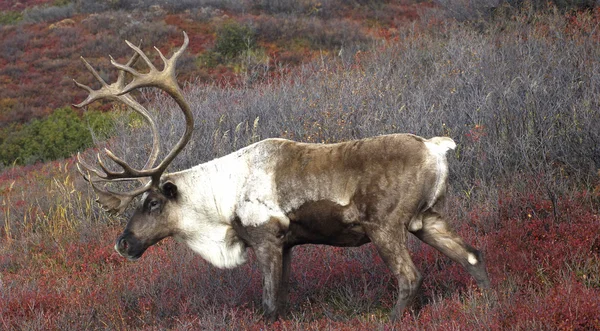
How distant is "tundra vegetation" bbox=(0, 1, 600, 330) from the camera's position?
4.17m

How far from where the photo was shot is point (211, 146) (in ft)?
25.2

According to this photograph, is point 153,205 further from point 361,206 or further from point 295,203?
point 361,206

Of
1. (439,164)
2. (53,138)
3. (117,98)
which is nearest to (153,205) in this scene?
(117,98)

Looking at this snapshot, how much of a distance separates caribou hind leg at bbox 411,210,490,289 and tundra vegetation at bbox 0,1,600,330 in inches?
5.1

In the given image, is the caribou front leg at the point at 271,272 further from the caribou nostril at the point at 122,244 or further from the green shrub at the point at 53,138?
the green shrub at the point at 53,138

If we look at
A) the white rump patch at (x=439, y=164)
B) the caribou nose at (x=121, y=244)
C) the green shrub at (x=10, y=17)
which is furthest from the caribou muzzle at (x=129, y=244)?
the green shrub at (x=10, y=17)

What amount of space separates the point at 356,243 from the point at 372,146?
678 millimetres

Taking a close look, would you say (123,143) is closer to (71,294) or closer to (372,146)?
(71,294)

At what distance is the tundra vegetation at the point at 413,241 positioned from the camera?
4.17 meters

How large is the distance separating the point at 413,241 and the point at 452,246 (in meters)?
1.11

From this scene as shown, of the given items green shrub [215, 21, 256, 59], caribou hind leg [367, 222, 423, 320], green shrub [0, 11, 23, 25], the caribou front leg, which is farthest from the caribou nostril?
Answer: green shrub [0, 11, 23, 25]

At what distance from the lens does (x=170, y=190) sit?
4.47m

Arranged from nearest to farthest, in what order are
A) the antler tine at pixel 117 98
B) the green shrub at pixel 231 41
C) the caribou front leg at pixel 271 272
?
the caribou front leg at pixel 271 272 < the antler tine at pixel 117 98 < the green shrub at pixel 231 41

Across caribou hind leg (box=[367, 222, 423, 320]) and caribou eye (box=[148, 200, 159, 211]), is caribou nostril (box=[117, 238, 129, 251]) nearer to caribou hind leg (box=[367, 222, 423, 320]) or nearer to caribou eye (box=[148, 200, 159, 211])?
caribou eye (box=[148, 200, 159, 211])
